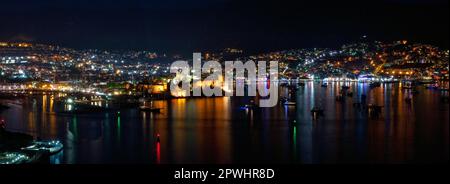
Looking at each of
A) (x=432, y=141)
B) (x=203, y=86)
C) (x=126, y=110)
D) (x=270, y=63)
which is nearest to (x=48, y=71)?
(x=203, y=86)

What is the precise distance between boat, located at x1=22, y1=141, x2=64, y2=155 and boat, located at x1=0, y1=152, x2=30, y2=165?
0.31 m

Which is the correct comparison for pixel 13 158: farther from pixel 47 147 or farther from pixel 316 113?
pixel 316 113

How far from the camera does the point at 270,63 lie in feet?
109

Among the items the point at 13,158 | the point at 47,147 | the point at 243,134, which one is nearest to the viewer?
the point at 13,158

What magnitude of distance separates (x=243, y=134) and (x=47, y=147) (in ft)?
10.1

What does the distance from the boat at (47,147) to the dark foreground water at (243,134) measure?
0.41 feet

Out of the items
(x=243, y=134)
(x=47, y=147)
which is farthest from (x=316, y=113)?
(x=47, y=147)

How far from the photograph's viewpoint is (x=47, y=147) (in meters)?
6.18

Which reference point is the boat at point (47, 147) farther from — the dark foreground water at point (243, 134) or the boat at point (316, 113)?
the boat at point (316, 113)

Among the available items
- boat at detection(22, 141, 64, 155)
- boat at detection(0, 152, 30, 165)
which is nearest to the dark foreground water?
boat at detection(22, 141, 64, 155)
